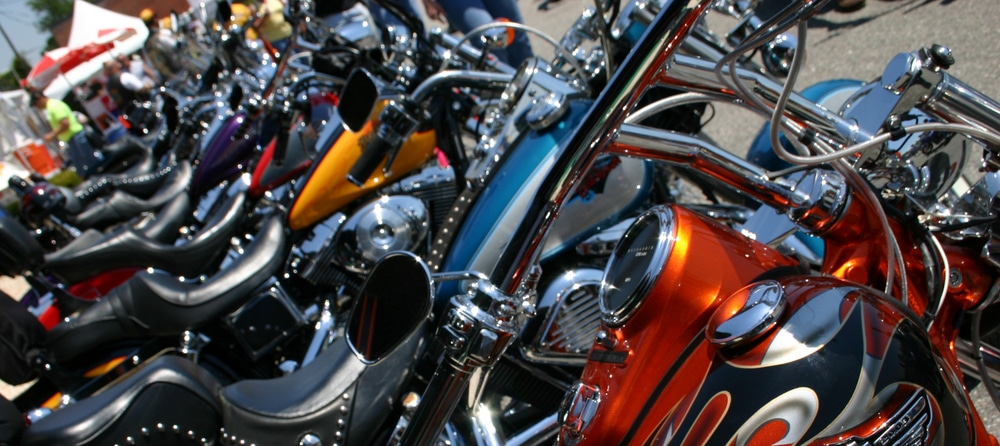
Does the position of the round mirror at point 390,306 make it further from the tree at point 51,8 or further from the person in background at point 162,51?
the tree at point 51,8

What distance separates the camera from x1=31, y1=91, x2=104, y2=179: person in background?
25.6 ft

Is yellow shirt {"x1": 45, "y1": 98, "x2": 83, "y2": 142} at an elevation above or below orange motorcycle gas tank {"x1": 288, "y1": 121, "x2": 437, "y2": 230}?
below

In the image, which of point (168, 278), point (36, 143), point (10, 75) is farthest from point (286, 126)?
point (10, 75)

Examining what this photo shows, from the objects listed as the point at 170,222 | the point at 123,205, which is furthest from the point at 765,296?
the point at 123,205

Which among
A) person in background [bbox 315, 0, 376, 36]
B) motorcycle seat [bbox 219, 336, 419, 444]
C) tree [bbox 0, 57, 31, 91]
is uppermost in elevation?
person in background [bbox 315, 0, 376, 36]

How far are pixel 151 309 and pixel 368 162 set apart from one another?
1.02 metres

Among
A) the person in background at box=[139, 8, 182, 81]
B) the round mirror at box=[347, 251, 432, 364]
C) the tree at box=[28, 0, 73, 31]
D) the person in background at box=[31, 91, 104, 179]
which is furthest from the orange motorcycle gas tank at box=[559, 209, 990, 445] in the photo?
the tree at box=[28, 0, 73, 31]

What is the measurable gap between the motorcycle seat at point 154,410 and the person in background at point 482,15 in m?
3.10

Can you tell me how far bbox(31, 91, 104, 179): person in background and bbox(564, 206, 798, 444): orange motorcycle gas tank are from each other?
7.95 m

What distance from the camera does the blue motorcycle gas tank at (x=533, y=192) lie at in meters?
Answer: 1.85

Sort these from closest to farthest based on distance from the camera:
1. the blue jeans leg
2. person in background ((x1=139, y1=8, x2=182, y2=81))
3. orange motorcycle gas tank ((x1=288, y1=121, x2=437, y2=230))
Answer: orange motorcycle gas tank ((x1=288, y1=121, x2=437, y2=230)) < the blue jeans leg < person in background ((x1=139, y1=8, x2=182, y2=81))

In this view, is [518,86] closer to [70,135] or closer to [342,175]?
[342,175]

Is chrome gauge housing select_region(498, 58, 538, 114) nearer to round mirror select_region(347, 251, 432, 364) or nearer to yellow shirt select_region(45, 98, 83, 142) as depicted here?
round mirror select_region(347, 251, 432, 364)

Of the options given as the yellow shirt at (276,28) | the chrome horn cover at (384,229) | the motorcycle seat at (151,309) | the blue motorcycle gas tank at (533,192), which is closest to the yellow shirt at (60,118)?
the yellow shirt at (276,28)
